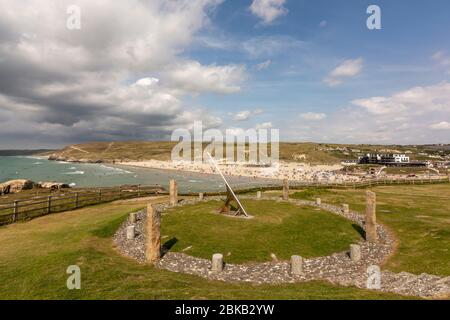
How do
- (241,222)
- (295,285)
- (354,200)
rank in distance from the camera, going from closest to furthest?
(295,285) → (241,222) → (354,200)

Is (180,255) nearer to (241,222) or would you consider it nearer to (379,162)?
(241,222)

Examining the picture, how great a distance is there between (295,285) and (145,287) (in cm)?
722

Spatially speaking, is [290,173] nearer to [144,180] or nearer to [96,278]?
[144,180]

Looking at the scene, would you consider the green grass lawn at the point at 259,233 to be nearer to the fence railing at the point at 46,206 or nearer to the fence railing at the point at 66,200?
the fence railing at the point at 46,206

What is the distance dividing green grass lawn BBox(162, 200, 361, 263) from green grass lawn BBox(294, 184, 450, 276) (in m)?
3.53

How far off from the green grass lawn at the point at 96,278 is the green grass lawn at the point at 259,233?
402 cm

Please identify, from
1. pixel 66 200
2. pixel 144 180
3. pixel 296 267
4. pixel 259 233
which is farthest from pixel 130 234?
pixel 144 180

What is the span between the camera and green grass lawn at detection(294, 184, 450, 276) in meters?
17.8

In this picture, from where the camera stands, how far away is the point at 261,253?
1833 centimetres

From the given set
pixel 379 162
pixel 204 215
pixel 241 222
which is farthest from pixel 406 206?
pixel 379 162

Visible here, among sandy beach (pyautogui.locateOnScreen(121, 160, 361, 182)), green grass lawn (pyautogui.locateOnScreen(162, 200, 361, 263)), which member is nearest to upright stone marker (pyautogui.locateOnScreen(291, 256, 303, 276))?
green grass lawn (pyautogui.locateOnScreen(162, 200, 361, 263))

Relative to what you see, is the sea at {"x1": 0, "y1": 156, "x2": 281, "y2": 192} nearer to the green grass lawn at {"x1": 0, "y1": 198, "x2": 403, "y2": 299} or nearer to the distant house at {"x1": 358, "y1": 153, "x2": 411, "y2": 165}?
the green grass lawn at {"x1": 0, "y1": 198, "x2": 403, "y2": 299}
